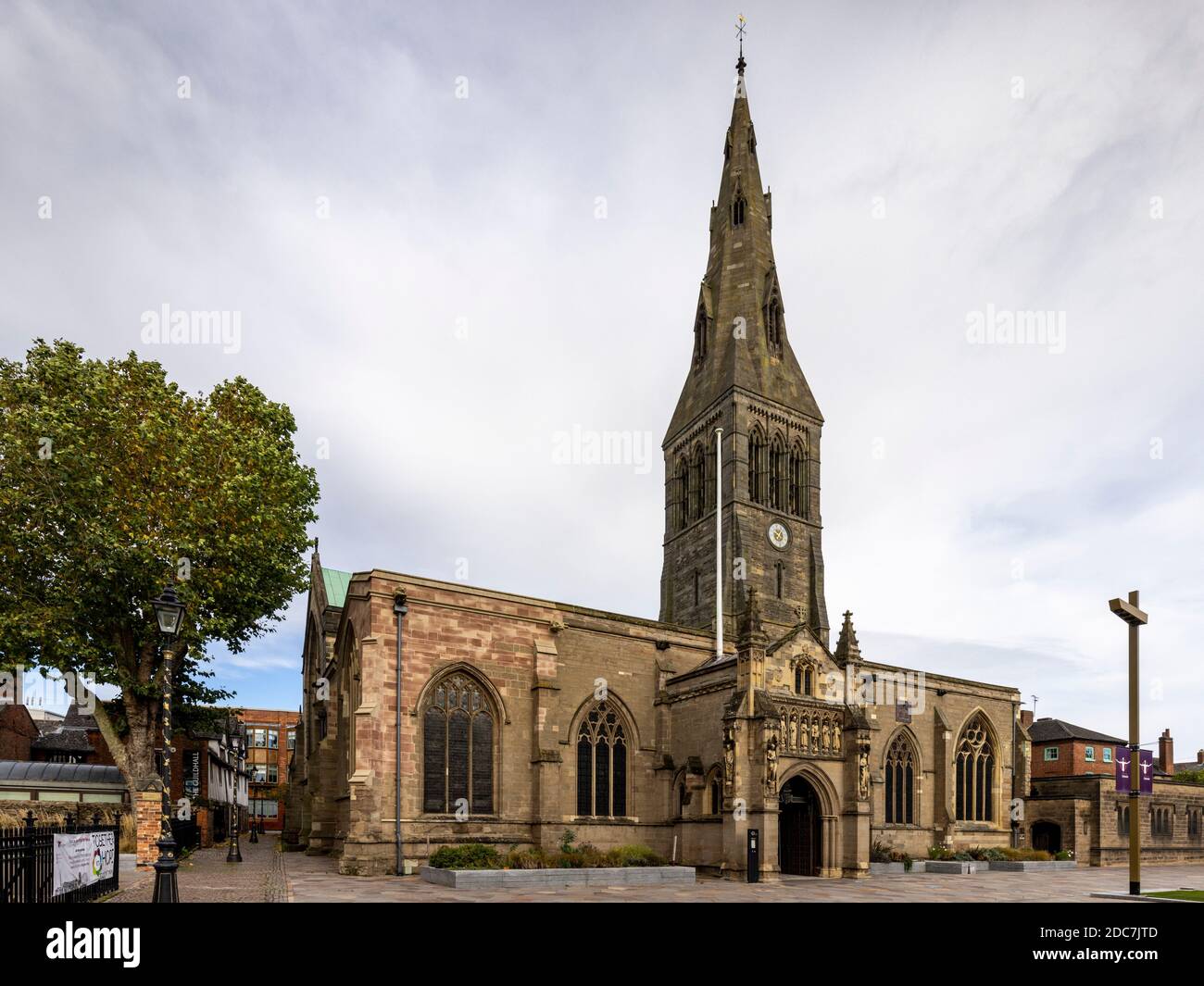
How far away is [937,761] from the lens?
136ft

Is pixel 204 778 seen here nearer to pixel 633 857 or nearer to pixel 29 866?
pixel 633 857

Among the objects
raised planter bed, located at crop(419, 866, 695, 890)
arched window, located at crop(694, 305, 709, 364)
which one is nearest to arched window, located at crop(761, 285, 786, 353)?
arched window, located at crop(694, 305, 709, 364)

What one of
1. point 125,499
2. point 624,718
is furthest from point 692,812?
point 125,499

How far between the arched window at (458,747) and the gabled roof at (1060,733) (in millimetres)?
42270

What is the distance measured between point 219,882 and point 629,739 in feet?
50.1

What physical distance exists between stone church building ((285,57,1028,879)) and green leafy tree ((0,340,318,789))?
474cm

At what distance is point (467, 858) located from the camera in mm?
23969

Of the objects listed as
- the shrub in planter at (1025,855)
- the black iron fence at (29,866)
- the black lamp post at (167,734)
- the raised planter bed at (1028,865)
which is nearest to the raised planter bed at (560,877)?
the black lamp post at (167,734)

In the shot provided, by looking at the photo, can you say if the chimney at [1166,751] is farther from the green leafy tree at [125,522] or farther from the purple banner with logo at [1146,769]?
the green leafy tree at [125,522]

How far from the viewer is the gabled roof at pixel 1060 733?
55906mm

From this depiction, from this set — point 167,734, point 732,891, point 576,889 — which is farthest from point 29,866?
point 732,891

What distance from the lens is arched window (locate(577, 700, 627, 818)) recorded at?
104ft

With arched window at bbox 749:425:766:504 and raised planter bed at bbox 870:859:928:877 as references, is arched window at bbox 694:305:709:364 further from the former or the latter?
raised planter bed at bbox 870:859:928:877

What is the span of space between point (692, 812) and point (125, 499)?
73.1 feet
